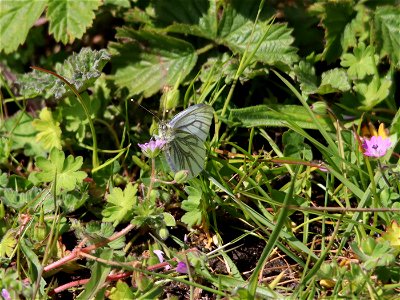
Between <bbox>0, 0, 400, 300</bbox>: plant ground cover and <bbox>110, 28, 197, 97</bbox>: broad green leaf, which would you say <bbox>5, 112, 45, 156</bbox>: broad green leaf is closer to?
<bbox>0, 0, 400, 300</bbox>: plant ground cover

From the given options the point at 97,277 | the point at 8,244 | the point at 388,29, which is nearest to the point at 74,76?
the point at 8,244

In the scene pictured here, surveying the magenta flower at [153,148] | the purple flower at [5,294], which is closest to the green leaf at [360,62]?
the magenta flower at [153,148]

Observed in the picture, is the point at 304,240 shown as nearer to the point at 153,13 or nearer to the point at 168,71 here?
the point at 168,71

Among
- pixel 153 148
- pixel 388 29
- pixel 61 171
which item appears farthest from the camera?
pixel 388 29

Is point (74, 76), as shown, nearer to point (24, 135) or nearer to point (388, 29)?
point (24, 135)

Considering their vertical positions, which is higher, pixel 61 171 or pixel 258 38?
pixel 258 38

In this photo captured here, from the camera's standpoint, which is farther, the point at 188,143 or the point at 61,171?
the point at 61,171

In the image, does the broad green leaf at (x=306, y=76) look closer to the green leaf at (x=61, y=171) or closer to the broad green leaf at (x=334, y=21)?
the broad green leaf at (x=334, y=21)
